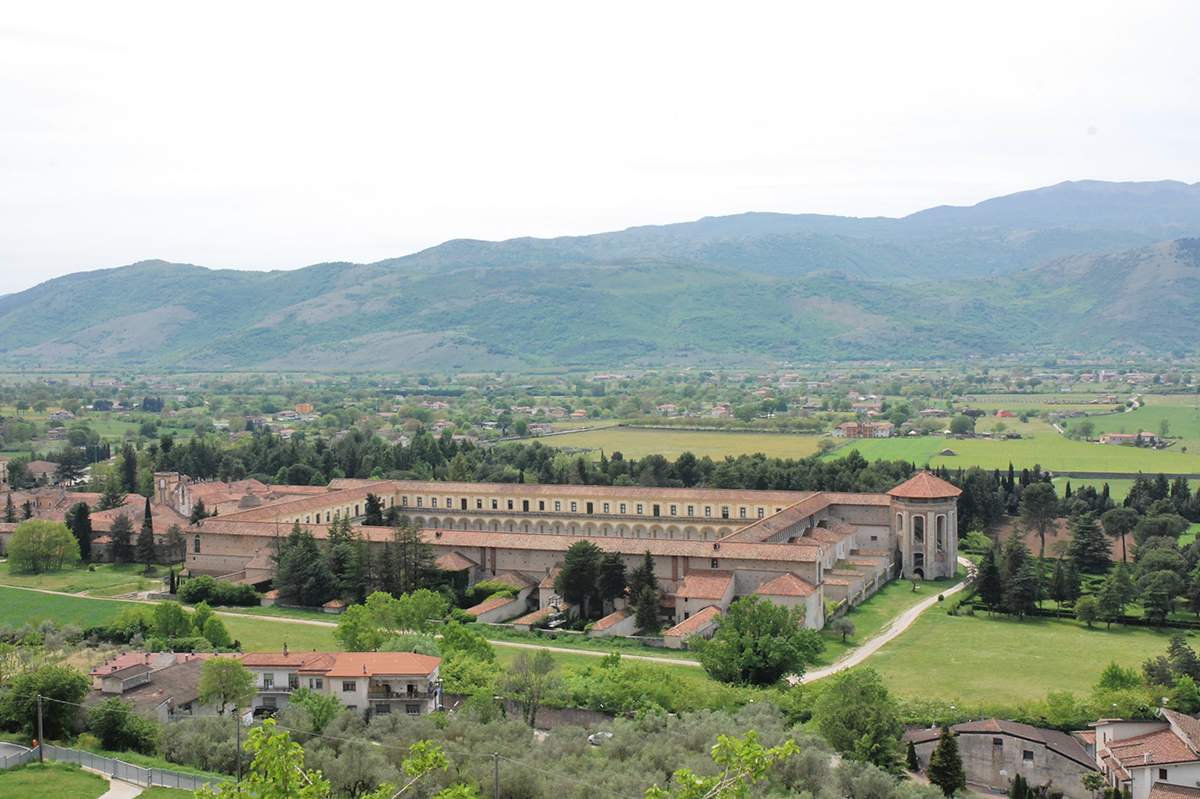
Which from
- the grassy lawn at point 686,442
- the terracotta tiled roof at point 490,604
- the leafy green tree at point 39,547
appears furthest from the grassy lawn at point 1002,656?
the grassy lawn at point 686,442

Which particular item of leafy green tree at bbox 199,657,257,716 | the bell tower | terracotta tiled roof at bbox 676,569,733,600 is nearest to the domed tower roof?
the bell tower

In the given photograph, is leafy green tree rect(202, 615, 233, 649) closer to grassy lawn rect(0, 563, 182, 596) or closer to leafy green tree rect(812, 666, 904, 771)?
grassy lawn rect(0, 563, 182, 596)

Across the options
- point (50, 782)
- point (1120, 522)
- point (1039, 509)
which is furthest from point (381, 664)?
point (1120, 522)

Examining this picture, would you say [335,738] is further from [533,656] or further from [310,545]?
[310,545]

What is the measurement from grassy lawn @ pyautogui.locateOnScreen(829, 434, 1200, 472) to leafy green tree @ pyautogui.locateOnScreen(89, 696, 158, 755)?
72.2 metres

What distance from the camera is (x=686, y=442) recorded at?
118250mm

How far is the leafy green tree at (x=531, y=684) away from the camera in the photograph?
34.2 meters

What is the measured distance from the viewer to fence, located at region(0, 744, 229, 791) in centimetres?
2725

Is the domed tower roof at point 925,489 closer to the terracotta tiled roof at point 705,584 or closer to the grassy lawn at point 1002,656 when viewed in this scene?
the grassy lawn at point 1002,656

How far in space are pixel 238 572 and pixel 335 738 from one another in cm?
2592

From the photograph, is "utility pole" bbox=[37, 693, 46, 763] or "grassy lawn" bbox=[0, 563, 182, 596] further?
"grassy lawn" bbox=[0, 563, 182, 596]

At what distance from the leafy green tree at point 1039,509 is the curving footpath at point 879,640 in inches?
370

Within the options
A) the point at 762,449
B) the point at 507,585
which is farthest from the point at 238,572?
the point at 762,449

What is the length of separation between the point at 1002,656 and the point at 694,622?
11261mm
